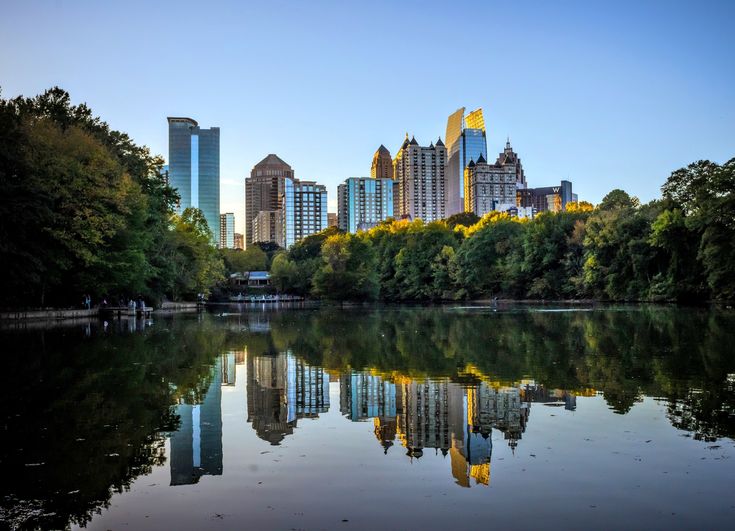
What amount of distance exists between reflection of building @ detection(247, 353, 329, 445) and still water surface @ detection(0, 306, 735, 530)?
60mm

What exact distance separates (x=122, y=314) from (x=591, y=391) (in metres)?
43.9

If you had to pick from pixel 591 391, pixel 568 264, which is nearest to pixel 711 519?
pixel 591 391

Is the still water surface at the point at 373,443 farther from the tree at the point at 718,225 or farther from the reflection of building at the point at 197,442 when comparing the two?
the tree at the point at 718,225

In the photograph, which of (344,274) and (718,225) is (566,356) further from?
(344,274)

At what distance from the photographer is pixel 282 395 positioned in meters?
12.4

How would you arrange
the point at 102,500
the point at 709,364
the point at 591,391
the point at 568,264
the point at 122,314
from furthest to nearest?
the point at 568,264 → the point at 122,314 → the point at 709,364 → the point at 591,391 → the point at 102,500

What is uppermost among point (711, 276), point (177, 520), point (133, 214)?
point (133, 214)

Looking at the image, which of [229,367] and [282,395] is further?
[229,367]

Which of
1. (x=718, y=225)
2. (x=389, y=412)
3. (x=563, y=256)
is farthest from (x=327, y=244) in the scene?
(x=389, y=412)

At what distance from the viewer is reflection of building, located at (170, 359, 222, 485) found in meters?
7.28

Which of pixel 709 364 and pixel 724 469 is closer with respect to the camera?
pixel 724 469

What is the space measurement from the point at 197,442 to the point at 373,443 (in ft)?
7.01

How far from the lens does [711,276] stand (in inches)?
2088

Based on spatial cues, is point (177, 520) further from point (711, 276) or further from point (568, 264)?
point (568, 264)
